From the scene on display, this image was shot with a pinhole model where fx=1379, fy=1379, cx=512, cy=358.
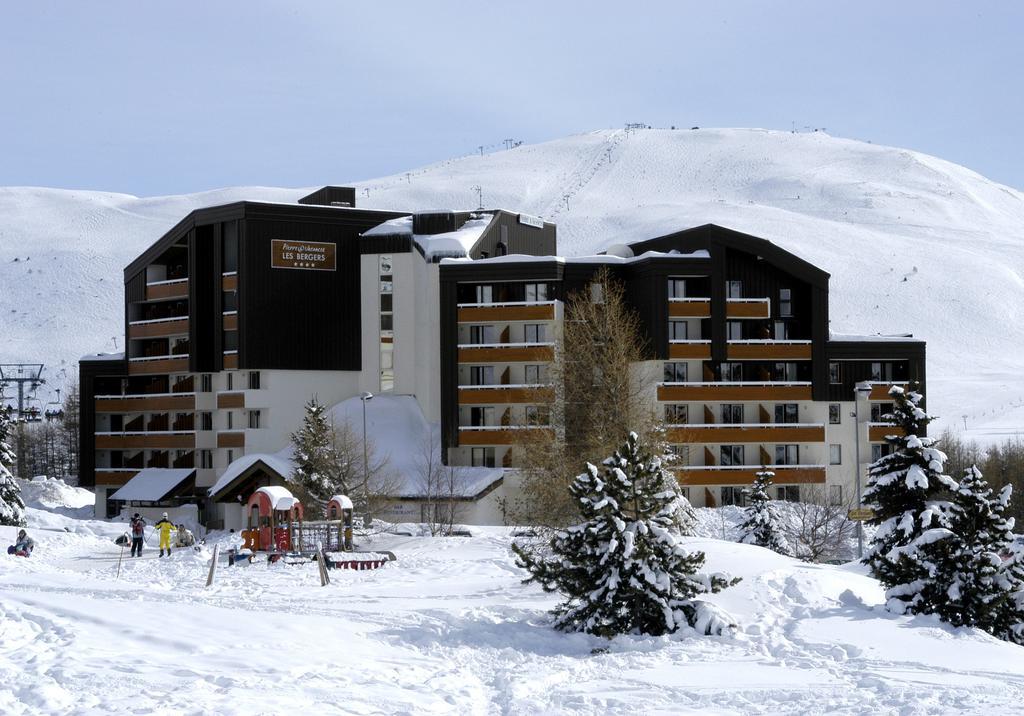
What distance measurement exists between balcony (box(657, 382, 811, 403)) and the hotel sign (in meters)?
21.8

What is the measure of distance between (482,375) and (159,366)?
22182 mm

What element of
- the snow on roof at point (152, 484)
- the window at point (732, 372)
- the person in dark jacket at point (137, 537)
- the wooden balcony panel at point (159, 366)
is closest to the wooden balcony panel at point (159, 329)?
the wooden balcony panel at point (159, 366)

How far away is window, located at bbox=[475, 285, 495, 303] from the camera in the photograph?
256ft

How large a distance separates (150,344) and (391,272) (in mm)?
18756

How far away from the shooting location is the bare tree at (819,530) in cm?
6034

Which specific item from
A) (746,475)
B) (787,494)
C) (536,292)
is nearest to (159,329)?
(536,292)

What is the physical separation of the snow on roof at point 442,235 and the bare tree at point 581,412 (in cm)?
1043

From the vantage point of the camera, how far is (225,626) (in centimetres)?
2383

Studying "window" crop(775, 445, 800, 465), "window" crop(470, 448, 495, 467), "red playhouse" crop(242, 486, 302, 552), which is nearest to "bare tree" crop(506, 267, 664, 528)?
"window" crop(470, 448, 495, 467)

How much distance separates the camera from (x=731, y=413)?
7869cm

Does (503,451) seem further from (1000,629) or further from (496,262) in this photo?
(1000,629)

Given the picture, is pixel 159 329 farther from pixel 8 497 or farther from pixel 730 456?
pixel 730 456

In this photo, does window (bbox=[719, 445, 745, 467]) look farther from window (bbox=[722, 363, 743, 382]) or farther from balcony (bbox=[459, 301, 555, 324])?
balcony (bbox=[459, 301, 555, 324])

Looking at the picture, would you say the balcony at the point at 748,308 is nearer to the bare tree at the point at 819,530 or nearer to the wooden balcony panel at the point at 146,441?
the bare tree at the point at 819,530
